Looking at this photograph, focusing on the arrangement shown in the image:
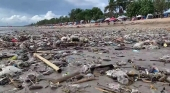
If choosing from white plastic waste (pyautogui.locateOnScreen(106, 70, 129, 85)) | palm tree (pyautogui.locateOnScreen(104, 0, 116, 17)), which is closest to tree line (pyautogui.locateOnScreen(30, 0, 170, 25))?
palm tree (pyautogui.locateOnScreen(104, 0, 116, 17))

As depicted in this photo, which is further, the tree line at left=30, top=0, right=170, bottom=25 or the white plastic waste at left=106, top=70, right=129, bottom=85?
the tree line at left=30, top=0, right=170, bottom=25

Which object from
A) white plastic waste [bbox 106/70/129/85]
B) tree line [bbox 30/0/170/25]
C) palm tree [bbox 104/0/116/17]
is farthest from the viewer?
palm tree [bbox 104/0/116/17]

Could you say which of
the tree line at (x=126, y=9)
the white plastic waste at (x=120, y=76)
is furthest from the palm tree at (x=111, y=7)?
the white plastic waste at (x=120, y=76)

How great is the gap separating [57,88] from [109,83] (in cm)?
96

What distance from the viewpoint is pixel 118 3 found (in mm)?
74562

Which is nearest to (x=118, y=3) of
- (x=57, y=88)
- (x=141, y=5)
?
(x=141, y=5)

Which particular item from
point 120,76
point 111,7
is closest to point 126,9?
point 111,7

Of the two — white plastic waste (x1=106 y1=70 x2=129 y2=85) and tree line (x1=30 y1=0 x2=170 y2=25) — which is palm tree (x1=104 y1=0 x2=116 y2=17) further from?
white plastic waste (x1=106 y1=70 x2=129 y2=85)

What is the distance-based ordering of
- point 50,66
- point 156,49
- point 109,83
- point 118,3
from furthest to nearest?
point 118,3 → point 156,49 → point 50,66 → point 109,83

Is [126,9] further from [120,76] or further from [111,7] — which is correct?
[120,76]

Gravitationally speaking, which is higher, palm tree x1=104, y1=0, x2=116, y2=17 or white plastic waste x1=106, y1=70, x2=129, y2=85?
palm tree x1=104, y1=0, x2=116, y2=17

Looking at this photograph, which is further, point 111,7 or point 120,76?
point 111,7

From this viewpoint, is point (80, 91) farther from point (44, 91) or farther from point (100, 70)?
point (100, 70)

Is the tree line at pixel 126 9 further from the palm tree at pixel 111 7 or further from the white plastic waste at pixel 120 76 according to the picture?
the white plastic waste at pixel 120 76
